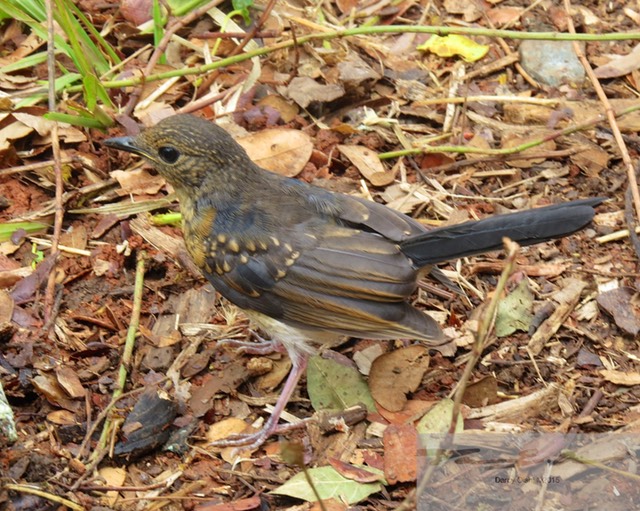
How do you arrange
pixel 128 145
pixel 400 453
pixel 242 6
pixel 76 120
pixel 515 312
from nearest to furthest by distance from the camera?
1. pixel 400 453
2. pixel 128 145
3. pixel 515 312
4. pixel 76 120
5. pixel 242 6

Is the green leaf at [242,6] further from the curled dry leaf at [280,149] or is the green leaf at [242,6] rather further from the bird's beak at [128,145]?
the bird's beak at [128,145]

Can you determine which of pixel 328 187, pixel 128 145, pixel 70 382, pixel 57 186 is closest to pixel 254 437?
pixel 70 382

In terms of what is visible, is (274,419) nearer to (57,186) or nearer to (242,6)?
(57,186)

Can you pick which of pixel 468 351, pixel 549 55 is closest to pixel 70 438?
pixel 468 351

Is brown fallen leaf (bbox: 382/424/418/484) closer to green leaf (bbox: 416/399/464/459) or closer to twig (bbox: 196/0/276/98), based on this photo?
green leaf (bbox: 416/399/464/459)

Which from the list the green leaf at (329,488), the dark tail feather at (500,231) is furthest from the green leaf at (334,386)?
the dark tail feather at (500,231)

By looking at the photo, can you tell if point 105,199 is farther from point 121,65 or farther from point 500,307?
point 500,307
